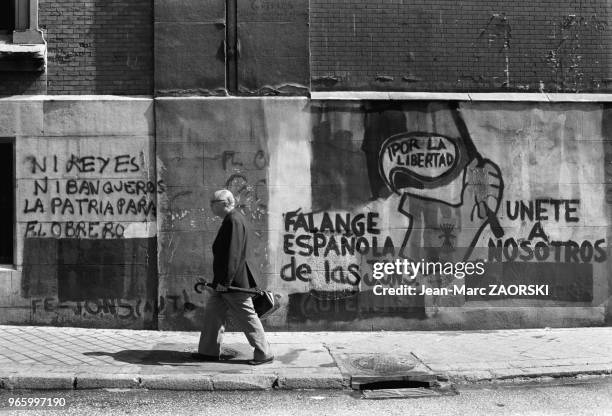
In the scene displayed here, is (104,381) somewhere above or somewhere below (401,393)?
above

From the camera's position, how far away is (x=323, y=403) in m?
5.57

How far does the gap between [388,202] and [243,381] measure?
11.0 feet

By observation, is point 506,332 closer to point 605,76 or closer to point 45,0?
point 605,76

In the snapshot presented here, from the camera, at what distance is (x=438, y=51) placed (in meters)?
8.45

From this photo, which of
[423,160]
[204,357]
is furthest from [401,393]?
[423,160]

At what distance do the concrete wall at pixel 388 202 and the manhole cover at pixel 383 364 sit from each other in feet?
4.62

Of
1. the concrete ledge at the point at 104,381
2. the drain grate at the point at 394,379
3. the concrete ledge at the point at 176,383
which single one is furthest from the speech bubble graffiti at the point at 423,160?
the concrete ledge at the point at 104,381

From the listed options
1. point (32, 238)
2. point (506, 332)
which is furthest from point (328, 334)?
point (32, 238)

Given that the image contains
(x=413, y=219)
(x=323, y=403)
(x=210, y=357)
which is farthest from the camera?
(x=413, y=219)

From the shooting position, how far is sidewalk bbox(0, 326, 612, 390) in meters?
5.92

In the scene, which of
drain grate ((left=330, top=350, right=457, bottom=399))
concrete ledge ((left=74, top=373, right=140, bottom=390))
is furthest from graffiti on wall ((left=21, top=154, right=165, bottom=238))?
drain grate ((left=330, top=350, right=457, bottom=399))

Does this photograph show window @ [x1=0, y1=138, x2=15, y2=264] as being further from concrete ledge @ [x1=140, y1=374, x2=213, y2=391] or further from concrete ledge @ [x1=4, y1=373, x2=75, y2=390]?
concrete ledge @ [x1=140, y1=374, x2=213, y2=391]

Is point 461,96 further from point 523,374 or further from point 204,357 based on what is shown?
point 204,357

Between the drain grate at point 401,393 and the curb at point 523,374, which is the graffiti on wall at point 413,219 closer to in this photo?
the curb at point 523,374
